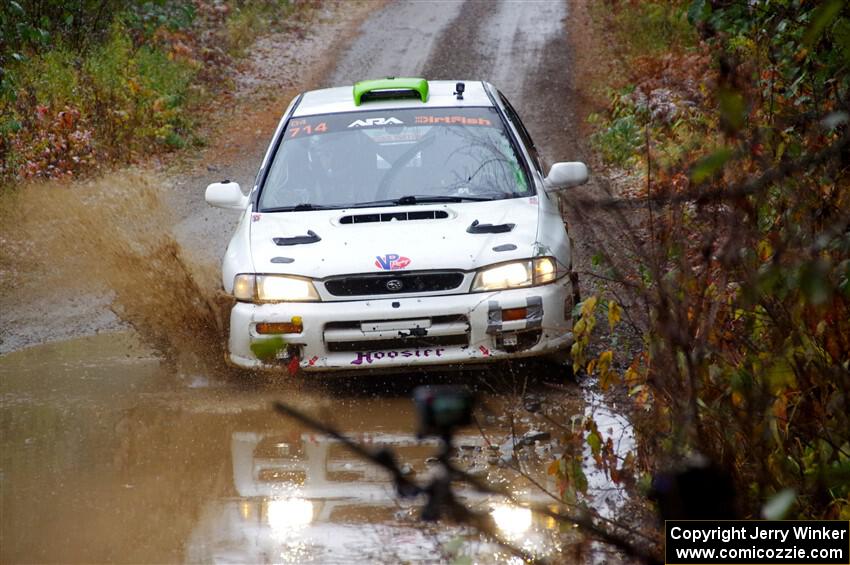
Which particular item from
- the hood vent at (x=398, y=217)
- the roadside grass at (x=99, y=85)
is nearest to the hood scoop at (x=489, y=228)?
the hood vent at (x=398, y=217)

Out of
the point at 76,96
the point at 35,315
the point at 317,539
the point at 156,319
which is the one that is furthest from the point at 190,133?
the point at 317,539

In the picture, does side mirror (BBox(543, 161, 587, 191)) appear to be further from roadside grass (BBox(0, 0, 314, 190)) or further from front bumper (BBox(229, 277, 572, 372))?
roadside grass (BBox(0, 0, 314, 190))

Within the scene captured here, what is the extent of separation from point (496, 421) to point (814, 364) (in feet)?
8.44

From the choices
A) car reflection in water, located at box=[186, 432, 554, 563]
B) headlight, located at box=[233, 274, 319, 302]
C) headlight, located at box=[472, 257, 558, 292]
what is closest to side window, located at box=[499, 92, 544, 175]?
headlight, located at box=[472, 257, 558, 292]

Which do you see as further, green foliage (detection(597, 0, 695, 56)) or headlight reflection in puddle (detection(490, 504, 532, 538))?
green foliage (detection(597, 0, 695, 56))

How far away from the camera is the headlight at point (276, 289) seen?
21.7 feet

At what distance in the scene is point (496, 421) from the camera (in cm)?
629

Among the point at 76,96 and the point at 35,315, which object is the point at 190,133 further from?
the point at 35,315

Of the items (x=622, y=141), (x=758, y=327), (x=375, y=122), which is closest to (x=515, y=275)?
(x=375, y=122)

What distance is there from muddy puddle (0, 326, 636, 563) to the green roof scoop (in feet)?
6.92

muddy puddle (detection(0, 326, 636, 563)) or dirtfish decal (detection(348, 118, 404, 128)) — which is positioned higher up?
dirtfish decal (detection(348, 118, 404, 128))

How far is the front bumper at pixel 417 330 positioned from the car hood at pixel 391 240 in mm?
205

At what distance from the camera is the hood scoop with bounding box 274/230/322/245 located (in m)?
6.88

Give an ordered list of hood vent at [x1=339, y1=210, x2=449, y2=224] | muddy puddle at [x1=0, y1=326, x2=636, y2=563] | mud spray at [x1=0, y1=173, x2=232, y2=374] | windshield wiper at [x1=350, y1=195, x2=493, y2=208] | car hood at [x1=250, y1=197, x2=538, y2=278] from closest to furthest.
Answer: muddy puddle at [x1=0, y1=326, x2=636, y2=563] → car hood at [x1=250, y1=197, x2=538, y2=278] → hood vent at [x1=339, y1=210, x2=449, y2=224] → windshield wiper at [x1=350, y1=195, x2=493, y2=208] → mud spray at [x1=0, y1=173, x2=232, y2=374]
